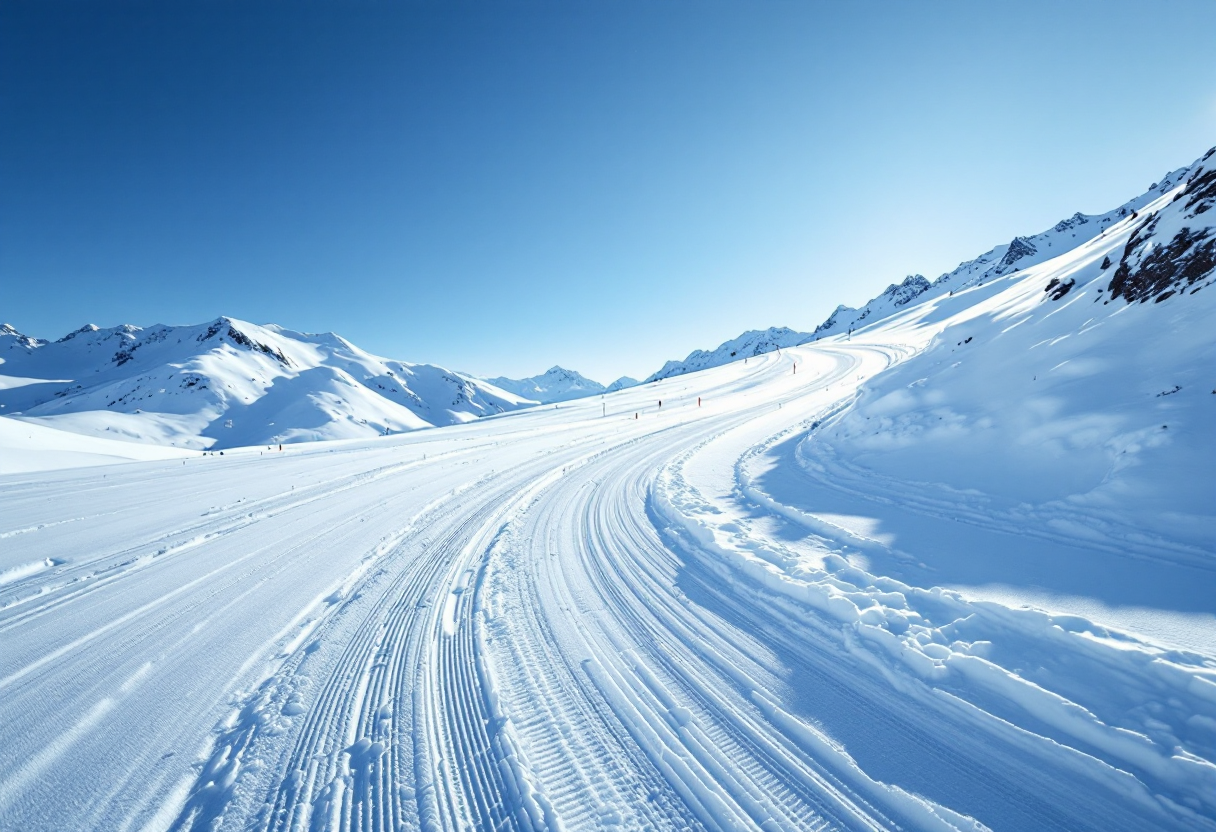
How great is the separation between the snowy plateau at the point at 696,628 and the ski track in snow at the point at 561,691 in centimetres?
2

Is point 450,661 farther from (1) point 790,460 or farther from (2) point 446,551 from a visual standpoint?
(1) point 790,460

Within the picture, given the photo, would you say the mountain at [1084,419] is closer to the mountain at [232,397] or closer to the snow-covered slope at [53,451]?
the snow-covered slope at [53,451]

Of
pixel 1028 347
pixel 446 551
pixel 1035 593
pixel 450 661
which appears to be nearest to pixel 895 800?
pixel 1035 593

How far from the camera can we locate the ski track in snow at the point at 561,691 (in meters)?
2.56

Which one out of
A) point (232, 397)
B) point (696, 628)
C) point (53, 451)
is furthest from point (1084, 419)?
point (232, 397)

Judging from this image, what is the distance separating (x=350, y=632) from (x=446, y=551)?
2.02 meters

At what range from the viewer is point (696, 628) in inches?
168

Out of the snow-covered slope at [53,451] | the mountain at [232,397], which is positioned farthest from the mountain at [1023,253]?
the snow-covered slope at [53,451]

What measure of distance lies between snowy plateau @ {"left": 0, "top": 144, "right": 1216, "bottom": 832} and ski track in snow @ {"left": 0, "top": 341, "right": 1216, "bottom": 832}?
23 millimetres

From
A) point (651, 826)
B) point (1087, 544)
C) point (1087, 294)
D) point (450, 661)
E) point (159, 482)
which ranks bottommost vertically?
point (1087, 544)

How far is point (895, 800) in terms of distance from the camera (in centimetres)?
253

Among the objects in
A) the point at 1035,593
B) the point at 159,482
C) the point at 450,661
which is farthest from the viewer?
the point at 159,482

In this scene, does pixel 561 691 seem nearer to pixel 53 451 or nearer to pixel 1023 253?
pixel 53 451

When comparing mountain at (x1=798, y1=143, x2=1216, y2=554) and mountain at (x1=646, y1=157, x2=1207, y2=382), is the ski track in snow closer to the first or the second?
mountain at (x1=798, y1=143, x2=1216, y2=554)
